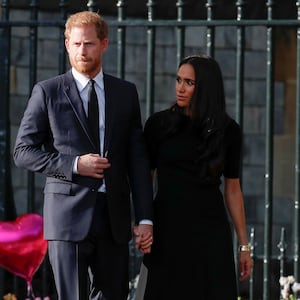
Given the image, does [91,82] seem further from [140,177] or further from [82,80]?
[140,177]

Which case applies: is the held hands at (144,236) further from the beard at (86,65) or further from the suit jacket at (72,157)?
the beard at (86,65)

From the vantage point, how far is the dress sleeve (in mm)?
5758

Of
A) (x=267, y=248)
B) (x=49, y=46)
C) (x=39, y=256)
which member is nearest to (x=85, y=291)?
(x=39, y=256)

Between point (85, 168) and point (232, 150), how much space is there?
0.73 meters

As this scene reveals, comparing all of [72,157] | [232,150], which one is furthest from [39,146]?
[232,150]

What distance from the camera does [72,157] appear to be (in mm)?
5500

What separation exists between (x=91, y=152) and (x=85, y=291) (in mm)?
628

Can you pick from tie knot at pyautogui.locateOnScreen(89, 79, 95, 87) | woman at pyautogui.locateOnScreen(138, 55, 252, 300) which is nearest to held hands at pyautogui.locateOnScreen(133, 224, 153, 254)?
woman at pyautogui.locateOnScreen(138, 55, 252, 300)

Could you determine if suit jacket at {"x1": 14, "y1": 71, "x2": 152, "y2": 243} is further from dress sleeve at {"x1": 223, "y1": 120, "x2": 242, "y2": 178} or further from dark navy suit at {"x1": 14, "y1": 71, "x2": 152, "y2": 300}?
dress sleeve at {"x1": 223, "y1": 120, "x2": 242, "y2": 178}

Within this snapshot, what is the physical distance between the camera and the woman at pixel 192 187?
567 centimetres

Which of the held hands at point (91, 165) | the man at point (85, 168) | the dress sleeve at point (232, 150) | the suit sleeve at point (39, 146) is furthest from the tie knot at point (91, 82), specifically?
the dress sleeve at point (232, 150)

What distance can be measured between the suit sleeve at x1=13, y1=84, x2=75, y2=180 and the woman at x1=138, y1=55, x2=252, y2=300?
471mm

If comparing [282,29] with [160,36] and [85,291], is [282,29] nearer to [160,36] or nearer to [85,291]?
[160,36]

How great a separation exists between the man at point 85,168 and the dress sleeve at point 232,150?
0.40 meters
